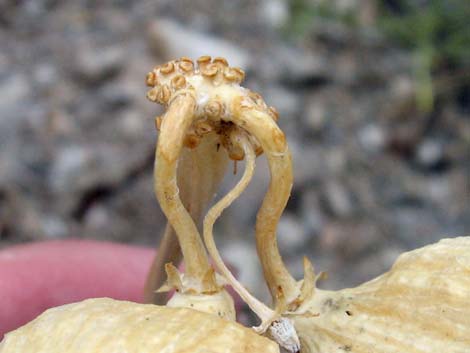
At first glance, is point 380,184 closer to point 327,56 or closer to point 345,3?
point 327,56

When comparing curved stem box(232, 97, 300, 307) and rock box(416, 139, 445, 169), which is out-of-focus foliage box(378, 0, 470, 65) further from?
curved stem box(232, 97, 300, 307)

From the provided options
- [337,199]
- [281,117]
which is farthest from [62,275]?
[281,117]

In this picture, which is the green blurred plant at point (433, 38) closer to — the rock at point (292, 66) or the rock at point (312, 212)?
the rock at point (292, 66)

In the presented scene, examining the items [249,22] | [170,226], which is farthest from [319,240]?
[170,226]

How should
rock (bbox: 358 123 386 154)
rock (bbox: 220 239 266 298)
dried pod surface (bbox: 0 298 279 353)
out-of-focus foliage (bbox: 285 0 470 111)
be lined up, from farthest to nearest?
1. out-of-focus foliage (bbox: 285 0 470 111)
2. rock (bbox: 358 123 386 154)
3. rock (bbox: 220 239 266 298)
4. dried pod surface (bbox: 0 298 279 353)

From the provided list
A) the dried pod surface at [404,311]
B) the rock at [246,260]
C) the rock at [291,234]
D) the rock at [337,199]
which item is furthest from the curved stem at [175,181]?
the rock at [337,199]

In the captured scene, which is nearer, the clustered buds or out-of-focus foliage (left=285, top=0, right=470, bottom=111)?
the clustered buds

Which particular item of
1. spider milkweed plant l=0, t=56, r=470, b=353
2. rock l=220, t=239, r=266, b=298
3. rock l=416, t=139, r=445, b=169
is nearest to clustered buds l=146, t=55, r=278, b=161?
spider milkweed plant l=0, t=56, r=470, b=353
